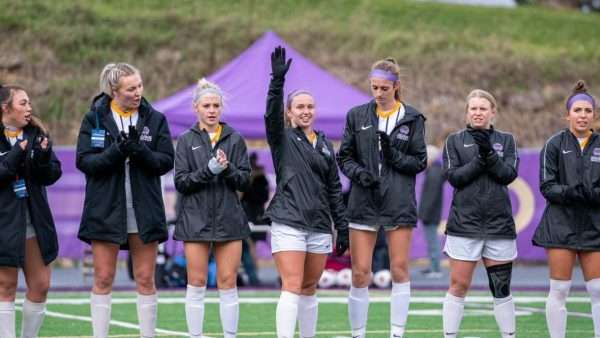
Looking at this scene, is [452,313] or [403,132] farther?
[403,132]

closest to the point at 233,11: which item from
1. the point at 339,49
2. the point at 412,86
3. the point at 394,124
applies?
the point at 339,49

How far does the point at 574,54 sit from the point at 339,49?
738 centimetres

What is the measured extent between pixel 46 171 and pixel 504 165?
350 cm

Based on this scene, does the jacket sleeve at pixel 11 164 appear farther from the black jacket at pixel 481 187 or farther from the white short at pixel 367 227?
the black jacket at pixel 481 187

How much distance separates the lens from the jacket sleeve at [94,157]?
8.97 m

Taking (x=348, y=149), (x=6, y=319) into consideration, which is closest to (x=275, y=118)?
(x=348, y=149)

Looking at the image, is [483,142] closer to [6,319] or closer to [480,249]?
[480,249]

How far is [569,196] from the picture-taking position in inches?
371

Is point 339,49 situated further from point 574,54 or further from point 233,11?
point 574,54

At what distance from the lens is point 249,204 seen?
1770cm

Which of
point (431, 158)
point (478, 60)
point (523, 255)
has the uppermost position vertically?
point (478, 60)

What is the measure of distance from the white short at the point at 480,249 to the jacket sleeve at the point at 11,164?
339 cm

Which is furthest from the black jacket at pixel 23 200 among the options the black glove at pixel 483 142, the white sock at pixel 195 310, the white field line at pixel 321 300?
the white field line at pixel 321 300

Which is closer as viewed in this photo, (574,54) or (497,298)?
(497,298)
